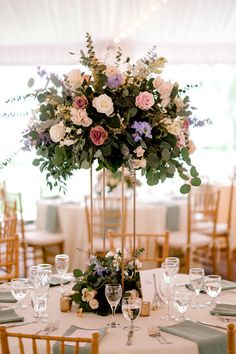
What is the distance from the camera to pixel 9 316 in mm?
3072

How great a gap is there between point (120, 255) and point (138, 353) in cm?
72

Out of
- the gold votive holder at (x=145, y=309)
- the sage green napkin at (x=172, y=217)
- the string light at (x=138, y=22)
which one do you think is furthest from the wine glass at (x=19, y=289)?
the string light at (x=138, y=22)

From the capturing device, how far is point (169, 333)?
9.38 feet

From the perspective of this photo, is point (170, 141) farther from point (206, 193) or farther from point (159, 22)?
point (159, 22)

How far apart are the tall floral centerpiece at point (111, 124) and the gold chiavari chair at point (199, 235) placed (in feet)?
10.3

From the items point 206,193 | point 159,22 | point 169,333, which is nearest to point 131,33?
point 159,22

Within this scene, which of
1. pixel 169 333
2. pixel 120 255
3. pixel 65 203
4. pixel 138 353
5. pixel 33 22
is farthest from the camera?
pixel 33 22

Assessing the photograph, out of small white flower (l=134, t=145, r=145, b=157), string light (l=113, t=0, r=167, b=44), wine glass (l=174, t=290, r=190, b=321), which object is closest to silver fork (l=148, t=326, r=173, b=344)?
wine glass (l=174, t=290, r=190, b=321)

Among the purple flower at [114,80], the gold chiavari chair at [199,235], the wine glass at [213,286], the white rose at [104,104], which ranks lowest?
the gold chiavari chair at [199,235]

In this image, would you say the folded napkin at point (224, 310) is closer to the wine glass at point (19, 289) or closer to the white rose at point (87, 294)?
the white rose at point (87, 294)

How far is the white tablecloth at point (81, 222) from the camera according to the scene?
6461 mm

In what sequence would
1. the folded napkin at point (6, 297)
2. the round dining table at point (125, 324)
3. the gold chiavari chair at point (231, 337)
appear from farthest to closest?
1. the folded napkin at point (6, 297)
2. the round dining table at point (125, 324)
3. the gold chiavari chair at point (231, 337)

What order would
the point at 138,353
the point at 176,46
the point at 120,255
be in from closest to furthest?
the point at 138,353 < the point at 120,255 < the point at 176,46

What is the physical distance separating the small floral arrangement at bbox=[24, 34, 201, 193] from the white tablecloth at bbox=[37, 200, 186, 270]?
3.34 m
